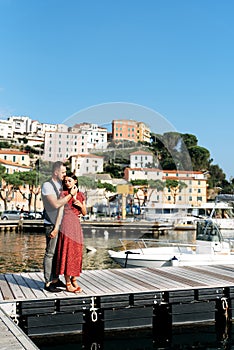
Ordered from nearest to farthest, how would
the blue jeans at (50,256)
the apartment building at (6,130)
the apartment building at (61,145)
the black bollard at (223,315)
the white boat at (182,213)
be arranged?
the apartment building at (61,145) → the blue jeans at (50,256) → the black bollard at (223,315) → the white boat at (182,213) → the apartment building at (6,130)

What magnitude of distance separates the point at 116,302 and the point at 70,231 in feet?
6.61

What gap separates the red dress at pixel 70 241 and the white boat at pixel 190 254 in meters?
6.59

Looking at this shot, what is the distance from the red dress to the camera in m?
8.45

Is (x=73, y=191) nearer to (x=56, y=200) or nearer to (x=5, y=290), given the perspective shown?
(x=56, y=200)

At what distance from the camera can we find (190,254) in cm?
1625

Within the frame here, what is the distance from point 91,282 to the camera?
1049 cm

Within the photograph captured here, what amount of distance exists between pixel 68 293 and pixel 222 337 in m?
3.63

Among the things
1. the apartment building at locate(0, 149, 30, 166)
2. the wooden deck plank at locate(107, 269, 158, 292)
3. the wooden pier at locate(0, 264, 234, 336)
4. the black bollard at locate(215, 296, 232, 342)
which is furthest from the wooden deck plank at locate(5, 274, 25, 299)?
the apartment building at locate(0, 149, 30, 166)

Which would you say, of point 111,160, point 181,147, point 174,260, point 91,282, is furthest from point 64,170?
point 174,260

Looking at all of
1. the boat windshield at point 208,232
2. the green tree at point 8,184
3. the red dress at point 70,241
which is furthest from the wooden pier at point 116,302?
the green tree at point 8,184

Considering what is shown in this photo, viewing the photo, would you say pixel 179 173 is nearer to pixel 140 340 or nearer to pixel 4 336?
pixel 140 340

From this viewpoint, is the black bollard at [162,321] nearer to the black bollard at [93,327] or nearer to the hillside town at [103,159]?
the black bollard at [93,327]

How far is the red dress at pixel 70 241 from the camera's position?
8.45 metres

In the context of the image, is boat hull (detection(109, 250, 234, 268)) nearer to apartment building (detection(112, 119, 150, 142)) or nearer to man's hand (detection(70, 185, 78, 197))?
apartment building (detection(112, 119, 150, 142))
